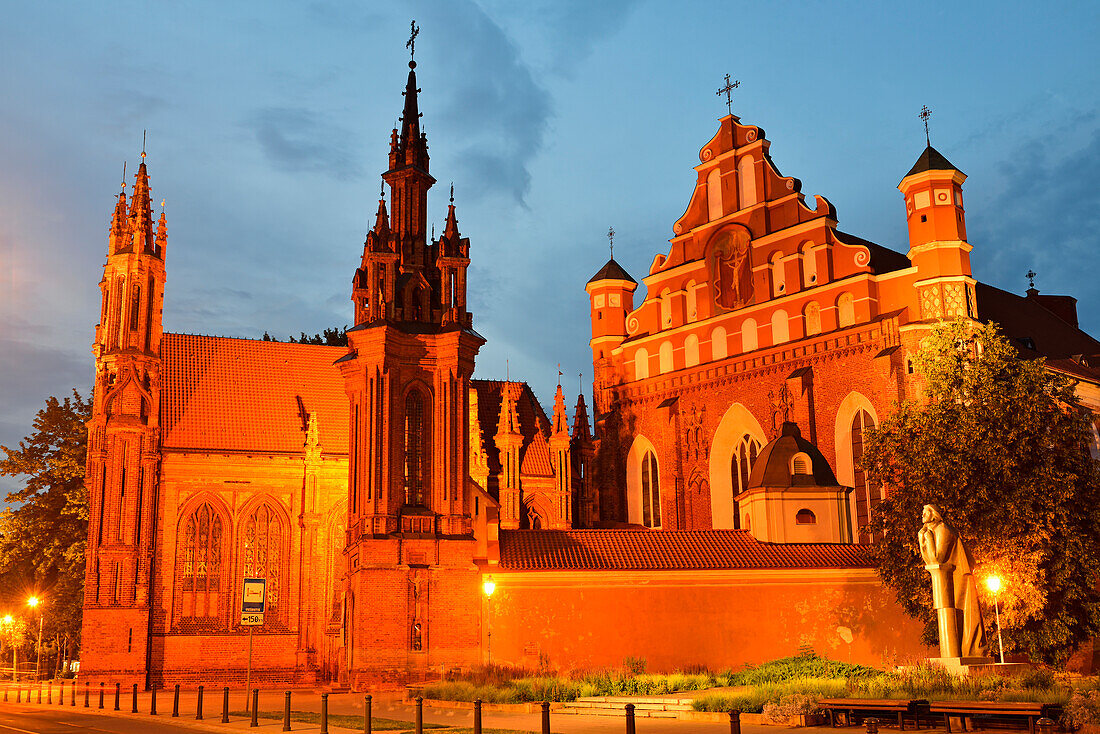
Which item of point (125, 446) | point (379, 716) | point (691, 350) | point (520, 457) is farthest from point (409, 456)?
point (691, 350)

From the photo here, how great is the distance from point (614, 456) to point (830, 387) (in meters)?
11.9

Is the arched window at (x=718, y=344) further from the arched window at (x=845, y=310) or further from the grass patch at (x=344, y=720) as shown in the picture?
the grass patch at (x=344, y=720)

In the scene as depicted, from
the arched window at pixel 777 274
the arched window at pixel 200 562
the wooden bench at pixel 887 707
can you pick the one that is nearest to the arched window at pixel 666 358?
the arched window at pixel 777 274

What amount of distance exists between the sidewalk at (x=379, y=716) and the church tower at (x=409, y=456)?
242 centimetres

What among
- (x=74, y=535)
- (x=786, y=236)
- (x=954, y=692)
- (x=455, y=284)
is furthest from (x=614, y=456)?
(x=954, y=692)

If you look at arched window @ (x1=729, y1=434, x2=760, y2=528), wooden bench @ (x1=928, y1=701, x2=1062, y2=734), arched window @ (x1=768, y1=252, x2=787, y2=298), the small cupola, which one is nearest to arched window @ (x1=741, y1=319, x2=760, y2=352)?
arched window @ (x1=768, y1=252, x2=787, y2=298)

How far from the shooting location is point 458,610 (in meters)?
34.1

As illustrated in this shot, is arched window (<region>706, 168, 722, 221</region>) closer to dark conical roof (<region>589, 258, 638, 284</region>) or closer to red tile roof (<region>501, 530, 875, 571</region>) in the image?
dark conical roof (<region>589, 258, 638, 284</region>)

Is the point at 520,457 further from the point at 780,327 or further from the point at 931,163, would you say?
the point at 931,163

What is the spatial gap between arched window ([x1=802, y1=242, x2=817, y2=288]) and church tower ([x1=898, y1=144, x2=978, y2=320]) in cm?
422

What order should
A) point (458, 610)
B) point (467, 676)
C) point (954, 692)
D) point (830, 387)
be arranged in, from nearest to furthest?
point (954, 692) < point (467, 676) < point (458, 610) < point (830, 387)

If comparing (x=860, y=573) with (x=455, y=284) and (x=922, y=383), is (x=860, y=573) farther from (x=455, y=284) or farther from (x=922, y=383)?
(x=455, y=284)

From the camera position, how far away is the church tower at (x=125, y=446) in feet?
135

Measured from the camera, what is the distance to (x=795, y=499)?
3931 centimetres
